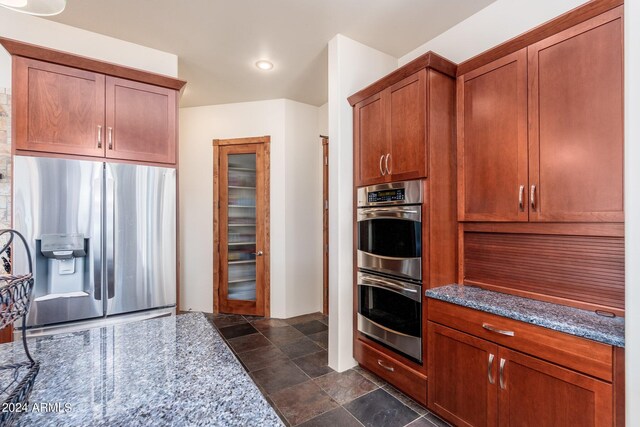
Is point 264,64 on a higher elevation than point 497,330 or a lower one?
higher

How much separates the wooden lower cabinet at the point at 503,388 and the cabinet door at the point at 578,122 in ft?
2.66

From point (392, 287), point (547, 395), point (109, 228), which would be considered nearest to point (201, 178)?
point (109, 228)

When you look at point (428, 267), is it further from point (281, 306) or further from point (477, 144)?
point (281, 306)

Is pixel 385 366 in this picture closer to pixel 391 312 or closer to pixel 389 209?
pixel 391 312

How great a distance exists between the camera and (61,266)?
2.06 metres

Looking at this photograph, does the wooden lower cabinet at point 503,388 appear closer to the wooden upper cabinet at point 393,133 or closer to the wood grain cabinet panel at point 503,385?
the wood grain cabinet panel at point 503,385

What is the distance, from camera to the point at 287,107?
4.10m

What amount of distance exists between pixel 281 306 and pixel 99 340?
10.3ft

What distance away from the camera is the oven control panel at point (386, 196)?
2230 millimetres

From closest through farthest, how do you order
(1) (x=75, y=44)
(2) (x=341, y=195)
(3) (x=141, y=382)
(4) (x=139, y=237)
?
(3) (x=141, y=382)
(4) (x=139, y=237)
(1) (x=75, y=44)
(2) (x=341, y=195)

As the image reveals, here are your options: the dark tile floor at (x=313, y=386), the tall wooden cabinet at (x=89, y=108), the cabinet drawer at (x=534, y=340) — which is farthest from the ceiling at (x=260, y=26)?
the dark tile floor at (x=313, y=386)

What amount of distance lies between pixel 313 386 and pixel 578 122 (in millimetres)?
2530

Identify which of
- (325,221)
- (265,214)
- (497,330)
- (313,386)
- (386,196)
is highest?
(386,196)

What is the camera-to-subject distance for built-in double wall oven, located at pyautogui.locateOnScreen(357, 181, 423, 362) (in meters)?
2.11
